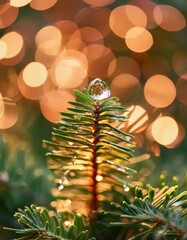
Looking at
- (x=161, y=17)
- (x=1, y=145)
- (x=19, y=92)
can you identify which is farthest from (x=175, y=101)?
(x=1, y=145)

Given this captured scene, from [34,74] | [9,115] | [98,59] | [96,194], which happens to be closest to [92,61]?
[98,59]

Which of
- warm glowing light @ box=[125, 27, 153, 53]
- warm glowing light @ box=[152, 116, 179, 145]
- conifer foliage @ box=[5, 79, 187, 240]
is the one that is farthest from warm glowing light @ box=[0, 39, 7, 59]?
conifer foliage @ box=[5, 79, 187, 240]

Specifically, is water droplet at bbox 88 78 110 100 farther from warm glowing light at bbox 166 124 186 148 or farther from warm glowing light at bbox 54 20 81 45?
warm glowing light at bbox 54 20 81 45

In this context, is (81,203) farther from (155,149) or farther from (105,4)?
(105,4)

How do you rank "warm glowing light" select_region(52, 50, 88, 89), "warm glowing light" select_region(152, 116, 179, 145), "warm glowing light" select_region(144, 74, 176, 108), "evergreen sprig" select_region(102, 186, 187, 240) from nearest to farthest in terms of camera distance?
"evergreen sprig" select_region(102, 186, 187, 240), "warm glowing light" select_region(152, 116, 179, 145), "warm glowing light" select_region(144, 74, 176, 108), "warm glowing light" select_region(52, 50, 88, 89)

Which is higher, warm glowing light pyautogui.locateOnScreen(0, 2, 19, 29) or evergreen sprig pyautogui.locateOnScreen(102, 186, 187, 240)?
warm glowing light pyautogui.locateOnScreen(0, 2, 19, 29)
